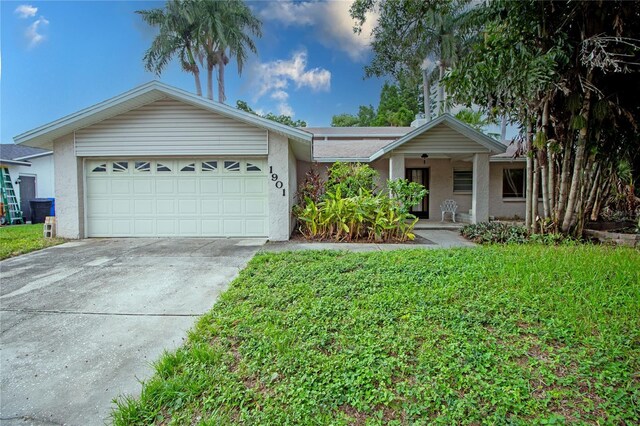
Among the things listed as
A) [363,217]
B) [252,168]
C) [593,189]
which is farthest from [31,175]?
[593,189]

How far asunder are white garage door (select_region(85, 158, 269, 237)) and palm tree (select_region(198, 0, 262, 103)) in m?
15.5

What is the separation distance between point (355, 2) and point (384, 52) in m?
10.4

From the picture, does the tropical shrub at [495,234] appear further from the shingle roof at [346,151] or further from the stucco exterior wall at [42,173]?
the stucco exterior wall at [42,173]

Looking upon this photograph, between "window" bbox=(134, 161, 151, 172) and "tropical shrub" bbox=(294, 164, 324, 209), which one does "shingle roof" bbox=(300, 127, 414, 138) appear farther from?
"window" bbox=(134, 161, 151, 172)

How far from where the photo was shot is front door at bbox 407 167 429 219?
14062mm

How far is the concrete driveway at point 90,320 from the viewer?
96.1 inches

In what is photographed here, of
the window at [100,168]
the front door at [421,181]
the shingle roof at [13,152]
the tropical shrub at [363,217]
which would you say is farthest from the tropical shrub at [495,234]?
→ the shingle roof at [13,152]

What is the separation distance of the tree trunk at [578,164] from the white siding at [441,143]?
319 centimetres

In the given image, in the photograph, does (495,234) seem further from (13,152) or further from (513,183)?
(13,152)

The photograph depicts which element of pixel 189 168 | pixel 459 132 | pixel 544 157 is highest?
pixel 459 132

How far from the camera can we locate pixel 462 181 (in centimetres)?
1387

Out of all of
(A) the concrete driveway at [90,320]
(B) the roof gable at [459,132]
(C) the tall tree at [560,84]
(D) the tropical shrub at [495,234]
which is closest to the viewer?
(A) the concrete driveway at [90,320]

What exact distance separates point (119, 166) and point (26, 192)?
35.4 ft

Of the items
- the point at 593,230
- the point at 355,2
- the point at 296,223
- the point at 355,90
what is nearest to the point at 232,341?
the point at 296,223
